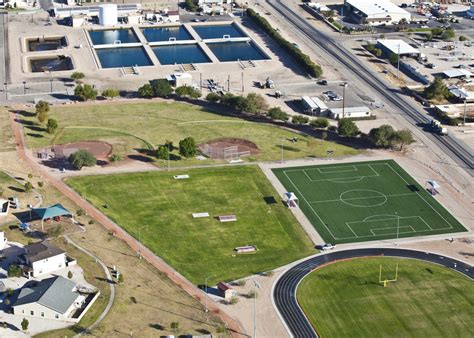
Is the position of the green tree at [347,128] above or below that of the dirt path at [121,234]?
above

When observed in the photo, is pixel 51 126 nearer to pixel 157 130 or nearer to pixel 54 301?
pixel 157 130

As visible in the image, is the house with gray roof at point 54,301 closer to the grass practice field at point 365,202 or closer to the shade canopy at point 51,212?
the shade canopy at point 51,212

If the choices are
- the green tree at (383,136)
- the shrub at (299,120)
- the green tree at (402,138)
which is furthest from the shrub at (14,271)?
the green tree at (402,138)

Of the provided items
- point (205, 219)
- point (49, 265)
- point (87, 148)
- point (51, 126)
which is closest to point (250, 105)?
point (87, 148)

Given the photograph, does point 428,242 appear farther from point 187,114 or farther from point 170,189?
point 187,114

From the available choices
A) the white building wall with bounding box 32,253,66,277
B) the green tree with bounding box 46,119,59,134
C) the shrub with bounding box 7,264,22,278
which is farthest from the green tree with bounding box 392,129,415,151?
the shrub with bounding box 7,264,22,278

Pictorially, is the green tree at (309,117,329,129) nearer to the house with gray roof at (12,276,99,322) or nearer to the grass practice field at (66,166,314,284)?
the grass practice field at (66,166,314,284)

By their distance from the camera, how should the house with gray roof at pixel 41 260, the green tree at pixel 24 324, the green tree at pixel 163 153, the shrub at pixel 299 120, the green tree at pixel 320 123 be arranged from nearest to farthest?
the green tree at pixel 24 324 → the house with gray roof at pixel 41 260 → the green tree at pixel 163 153 → the green tree at pixel 320 123 → the shrub at pixel 299 120
